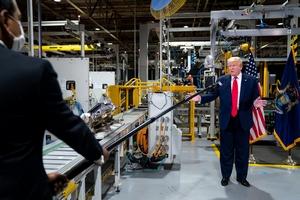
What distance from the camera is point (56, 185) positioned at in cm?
113

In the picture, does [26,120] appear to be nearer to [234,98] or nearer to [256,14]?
[234,98]

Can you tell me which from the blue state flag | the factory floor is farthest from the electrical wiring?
the blue state flag

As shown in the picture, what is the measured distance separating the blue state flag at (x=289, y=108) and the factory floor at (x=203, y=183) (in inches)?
19.6

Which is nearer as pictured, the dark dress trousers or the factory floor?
the factory floor

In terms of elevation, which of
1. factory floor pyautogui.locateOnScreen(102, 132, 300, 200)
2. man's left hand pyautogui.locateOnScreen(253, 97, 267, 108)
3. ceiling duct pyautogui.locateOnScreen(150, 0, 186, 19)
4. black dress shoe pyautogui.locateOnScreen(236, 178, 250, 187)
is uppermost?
ceiling duct pyautogui.locateOnScreen(150, 0, 186, 19)

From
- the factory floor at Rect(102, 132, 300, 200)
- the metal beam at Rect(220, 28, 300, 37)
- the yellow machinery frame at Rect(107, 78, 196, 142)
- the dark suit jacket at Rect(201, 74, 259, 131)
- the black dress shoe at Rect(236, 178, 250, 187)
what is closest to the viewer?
the factory floor at Rect(102, 132, 300, 200)

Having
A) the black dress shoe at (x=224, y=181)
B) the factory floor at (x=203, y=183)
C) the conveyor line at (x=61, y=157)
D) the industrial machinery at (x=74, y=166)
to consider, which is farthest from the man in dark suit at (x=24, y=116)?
the black dress shoe at (x=224, y=181)

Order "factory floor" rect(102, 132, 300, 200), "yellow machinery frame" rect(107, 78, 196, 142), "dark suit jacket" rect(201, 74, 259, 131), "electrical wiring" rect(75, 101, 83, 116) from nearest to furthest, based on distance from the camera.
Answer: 1. "factory floor" rect(102, 132, 300, 200)
2. "dark suit jacket" rect(201, 74, 259, 131)
3. "electrical wiring" rect(75, 101, 83, 116)
4. "yellow machinery frame" rect(107, 78, 196, 142)

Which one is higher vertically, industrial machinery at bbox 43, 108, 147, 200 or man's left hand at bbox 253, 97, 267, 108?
man's left hand at bbox 253, 97, 267, 108

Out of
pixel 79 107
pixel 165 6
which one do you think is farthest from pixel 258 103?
pixel 79 107

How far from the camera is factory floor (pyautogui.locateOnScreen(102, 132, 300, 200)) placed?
3.19 metres

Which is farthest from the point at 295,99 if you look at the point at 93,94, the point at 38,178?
the point at 93,94

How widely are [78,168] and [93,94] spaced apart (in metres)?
7.90

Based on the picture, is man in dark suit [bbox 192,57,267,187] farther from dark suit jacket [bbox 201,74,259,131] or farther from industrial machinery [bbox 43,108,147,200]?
industrial machinery [bbox 43,108,147,200]
